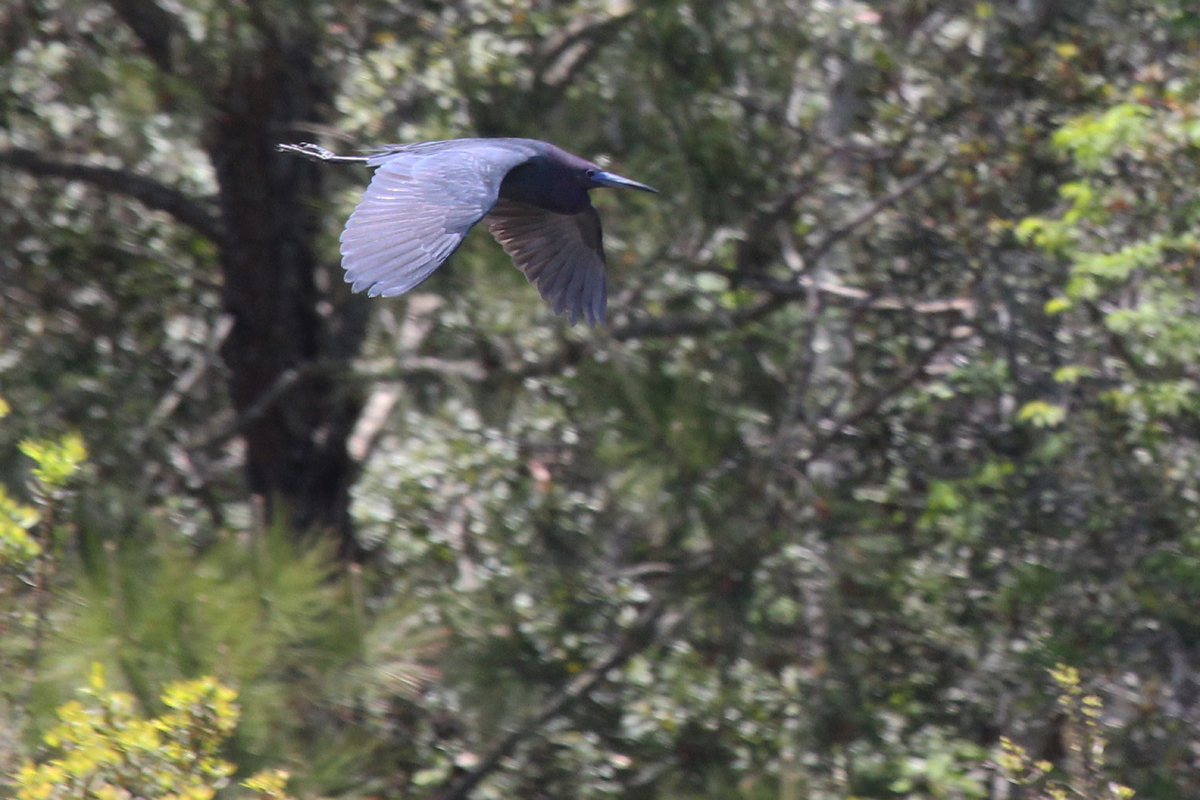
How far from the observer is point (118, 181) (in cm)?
505

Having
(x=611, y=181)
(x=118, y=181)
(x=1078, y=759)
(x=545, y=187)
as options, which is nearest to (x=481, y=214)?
(x=545, y=187)

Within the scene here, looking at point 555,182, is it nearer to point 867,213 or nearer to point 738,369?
point 738,369

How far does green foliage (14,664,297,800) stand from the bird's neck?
138cm

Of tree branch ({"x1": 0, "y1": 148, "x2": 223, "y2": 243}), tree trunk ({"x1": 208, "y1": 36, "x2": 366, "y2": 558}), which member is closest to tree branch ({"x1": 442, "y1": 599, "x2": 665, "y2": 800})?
tree trunk ({"x1": 208, "y1": 36, "x2": 366, "y2": 558})

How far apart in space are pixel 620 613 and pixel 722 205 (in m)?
1.40

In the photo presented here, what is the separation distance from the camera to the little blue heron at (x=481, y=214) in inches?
110

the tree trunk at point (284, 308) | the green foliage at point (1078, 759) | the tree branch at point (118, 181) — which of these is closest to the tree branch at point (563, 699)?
the tree trunk at point (284, 308)

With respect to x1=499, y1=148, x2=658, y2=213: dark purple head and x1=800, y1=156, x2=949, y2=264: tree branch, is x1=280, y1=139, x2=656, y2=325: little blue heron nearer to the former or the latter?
x1=499, y1=148, x2=658, y2=213: dark purple head

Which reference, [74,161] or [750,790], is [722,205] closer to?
[750,790]

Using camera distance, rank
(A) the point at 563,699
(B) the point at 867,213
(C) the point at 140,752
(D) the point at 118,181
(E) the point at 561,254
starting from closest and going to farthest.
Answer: (C) the point at 140,752
(E) the point at 561,254
(A) the point at 563,699
(B) the point at 867,213
(D) the point at 118,181

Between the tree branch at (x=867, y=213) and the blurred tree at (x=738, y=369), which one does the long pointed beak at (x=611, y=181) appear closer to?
the blurred tree at (x=738, y=369)

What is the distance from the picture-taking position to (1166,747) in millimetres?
4457

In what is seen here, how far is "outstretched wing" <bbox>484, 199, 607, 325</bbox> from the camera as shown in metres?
3.64

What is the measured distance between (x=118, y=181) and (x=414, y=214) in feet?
8.36
